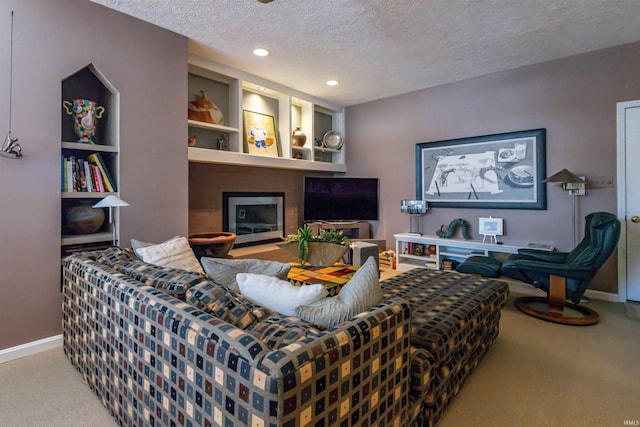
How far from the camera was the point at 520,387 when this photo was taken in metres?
1.92

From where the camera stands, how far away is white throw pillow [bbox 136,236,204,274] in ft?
7.17

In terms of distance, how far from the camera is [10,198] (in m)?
2.24

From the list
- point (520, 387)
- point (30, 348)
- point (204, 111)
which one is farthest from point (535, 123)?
point (30, 348)

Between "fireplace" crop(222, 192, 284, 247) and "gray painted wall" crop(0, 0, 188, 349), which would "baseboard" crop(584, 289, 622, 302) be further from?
"gray painted wall" crop(0, 0, 188, 349)

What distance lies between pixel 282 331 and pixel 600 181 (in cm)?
402

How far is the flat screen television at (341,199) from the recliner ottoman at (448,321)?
8.44 ft

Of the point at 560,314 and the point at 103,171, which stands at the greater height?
the point at 103,171

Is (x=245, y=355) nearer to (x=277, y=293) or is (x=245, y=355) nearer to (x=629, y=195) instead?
(x=277, y=293)

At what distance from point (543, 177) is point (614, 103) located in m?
0.96

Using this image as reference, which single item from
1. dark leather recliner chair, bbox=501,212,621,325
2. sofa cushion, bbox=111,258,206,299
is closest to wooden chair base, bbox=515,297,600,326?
dark leather recliner chair, bbox=501,212,621,325

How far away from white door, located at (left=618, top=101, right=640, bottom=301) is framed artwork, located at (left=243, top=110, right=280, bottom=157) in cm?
397

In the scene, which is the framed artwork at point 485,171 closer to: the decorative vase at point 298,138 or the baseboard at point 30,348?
the decorative vase at point 298,138

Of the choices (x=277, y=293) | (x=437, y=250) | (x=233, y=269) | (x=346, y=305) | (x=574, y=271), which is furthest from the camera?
(x=437, y=250)

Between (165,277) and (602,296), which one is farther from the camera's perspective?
(602,296)
